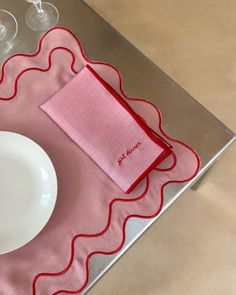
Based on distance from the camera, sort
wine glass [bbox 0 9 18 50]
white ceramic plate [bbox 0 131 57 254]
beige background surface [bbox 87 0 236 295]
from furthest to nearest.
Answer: beige background surface [bbox 87 0 236 295]
wine glass [bbox 0 9 18 50]
white ceramic plate [bbox 0 131 57 254]

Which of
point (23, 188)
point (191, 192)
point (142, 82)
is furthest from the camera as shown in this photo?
point (191, 192)

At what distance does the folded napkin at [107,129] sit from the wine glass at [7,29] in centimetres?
19

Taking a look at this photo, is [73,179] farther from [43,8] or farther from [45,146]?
[43,8]

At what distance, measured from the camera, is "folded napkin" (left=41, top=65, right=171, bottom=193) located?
0.71m

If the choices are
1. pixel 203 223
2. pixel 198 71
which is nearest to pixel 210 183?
pixel 203 223

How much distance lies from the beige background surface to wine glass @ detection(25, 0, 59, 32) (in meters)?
0.58

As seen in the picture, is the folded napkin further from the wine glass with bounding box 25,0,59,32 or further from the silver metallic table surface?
the wine glass with bounding box 25,0,59,32

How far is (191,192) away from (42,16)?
720 mm

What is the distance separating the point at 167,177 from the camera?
2.36 ft

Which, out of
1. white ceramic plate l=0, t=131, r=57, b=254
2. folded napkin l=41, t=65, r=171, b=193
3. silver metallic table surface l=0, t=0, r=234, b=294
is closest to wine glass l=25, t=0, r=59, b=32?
silver metallic table surface l=0, t=0, r=234, b=294

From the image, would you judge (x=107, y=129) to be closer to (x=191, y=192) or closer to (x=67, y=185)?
(x=67, y=185)

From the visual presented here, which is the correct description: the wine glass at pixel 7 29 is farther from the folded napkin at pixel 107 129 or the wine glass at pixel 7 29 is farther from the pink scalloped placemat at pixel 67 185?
the folded napkin at pixel 107 129

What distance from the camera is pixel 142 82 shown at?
786 millimetres

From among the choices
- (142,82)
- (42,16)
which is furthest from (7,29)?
(142,82)
